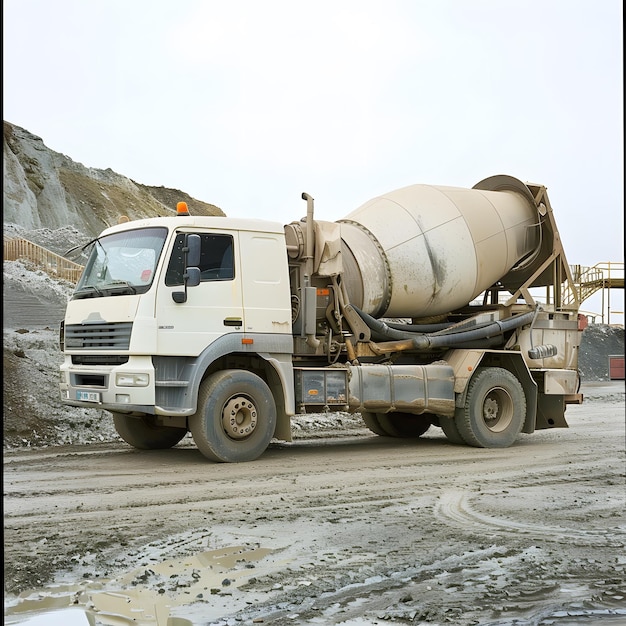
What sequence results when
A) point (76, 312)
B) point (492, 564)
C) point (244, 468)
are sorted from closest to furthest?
point (492, 564) → point (244, 468) → point (76, 312)

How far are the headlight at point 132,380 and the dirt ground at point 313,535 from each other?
1044 mm

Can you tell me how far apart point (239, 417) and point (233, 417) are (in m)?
0.12

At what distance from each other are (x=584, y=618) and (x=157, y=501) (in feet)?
15.0

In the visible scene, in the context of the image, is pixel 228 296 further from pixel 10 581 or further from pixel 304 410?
pixel 10 581

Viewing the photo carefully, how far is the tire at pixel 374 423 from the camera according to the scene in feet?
48.3

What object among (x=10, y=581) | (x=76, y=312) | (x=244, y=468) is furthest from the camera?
(x=76, y=312)

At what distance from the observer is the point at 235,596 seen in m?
5.14

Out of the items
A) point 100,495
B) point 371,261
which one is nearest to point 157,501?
point 100,495

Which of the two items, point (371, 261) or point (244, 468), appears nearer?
point (244, 468)

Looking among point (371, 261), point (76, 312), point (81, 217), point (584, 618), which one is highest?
point (81, 217)

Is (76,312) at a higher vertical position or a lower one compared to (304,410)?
higher

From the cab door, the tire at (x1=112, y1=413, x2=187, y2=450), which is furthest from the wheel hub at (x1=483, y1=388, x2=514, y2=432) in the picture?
the tire at (x1=112, y1=413, x2=187, y2=450)

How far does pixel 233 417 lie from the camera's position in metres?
10.6

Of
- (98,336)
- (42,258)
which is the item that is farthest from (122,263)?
(42,258)
